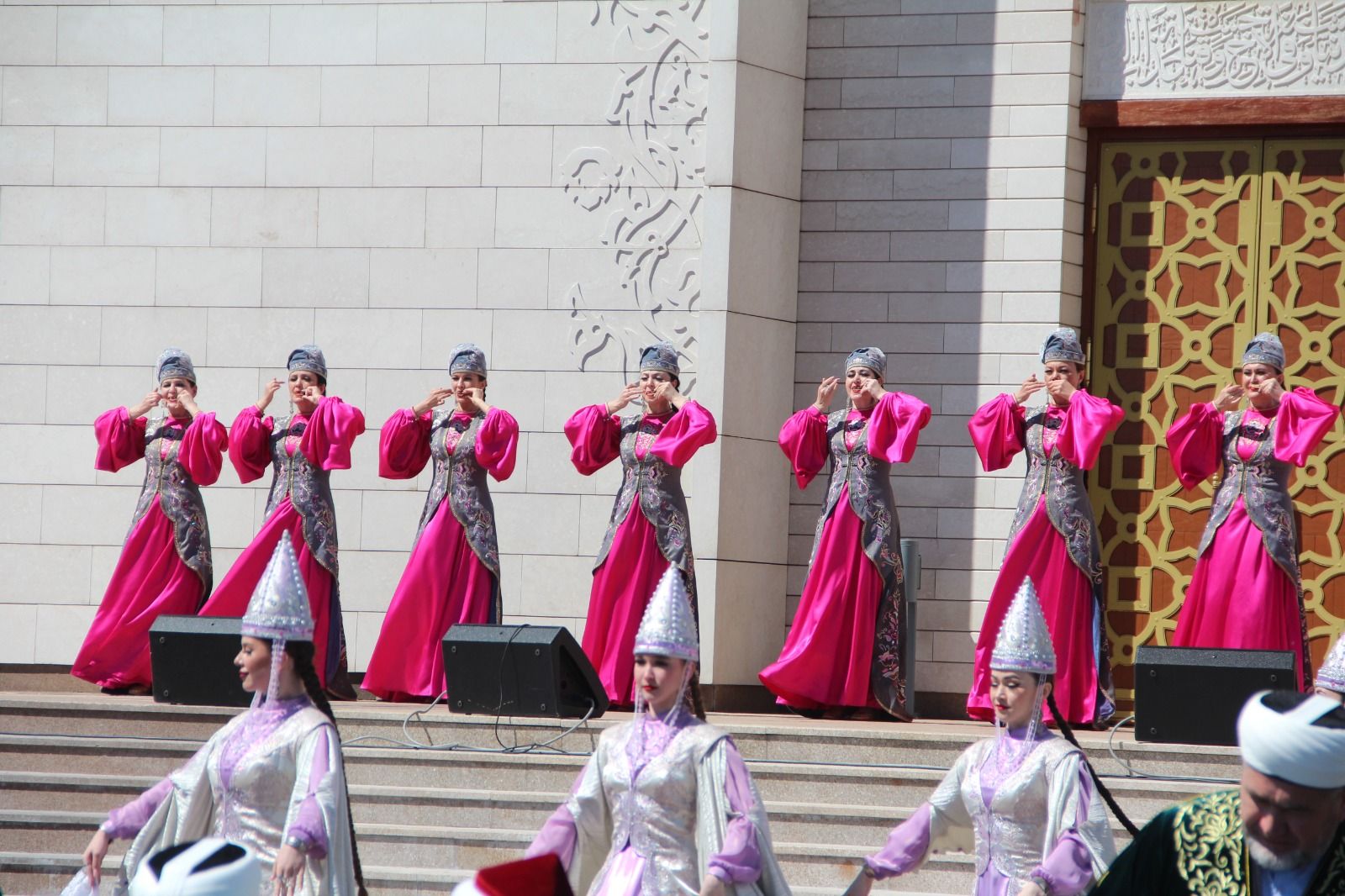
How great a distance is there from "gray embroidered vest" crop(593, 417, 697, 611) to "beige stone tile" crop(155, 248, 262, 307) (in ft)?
8.96

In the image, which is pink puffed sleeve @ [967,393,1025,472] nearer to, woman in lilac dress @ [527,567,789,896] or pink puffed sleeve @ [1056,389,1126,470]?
pink puffed sleeve @ [1056,389,1126,470]

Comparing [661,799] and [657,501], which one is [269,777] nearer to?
[661,799]

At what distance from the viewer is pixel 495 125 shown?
9797mm

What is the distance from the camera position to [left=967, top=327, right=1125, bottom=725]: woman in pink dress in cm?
792

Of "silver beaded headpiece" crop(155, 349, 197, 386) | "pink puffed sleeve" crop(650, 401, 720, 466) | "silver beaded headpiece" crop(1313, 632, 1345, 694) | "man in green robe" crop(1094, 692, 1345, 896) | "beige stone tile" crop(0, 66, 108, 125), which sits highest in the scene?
"beige stone tile" crop(0, 66, 108, 125)

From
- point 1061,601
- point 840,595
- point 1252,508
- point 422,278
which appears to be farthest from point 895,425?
point 422,278

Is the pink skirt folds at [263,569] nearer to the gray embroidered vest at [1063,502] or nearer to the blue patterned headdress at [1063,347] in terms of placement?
the gray embroidered vest at [1063,502]

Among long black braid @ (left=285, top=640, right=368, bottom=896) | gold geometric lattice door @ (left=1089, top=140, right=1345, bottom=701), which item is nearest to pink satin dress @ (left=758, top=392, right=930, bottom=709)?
gold geometric lattice door @ (left=1089, top=140, right=1345, bottom=701)

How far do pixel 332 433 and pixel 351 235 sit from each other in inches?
72.4

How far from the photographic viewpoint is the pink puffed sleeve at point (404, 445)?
8.69 metres

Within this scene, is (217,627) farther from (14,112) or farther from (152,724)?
(14,112)

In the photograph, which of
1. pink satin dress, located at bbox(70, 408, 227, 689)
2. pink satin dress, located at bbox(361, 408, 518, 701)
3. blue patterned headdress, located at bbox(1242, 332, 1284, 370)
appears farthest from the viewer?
pink satin dress, located at bbox(70, 408, 227, 689)

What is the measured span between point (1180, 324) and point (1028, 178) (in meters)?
1.13

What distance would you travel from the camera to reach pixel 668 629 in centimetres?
435
